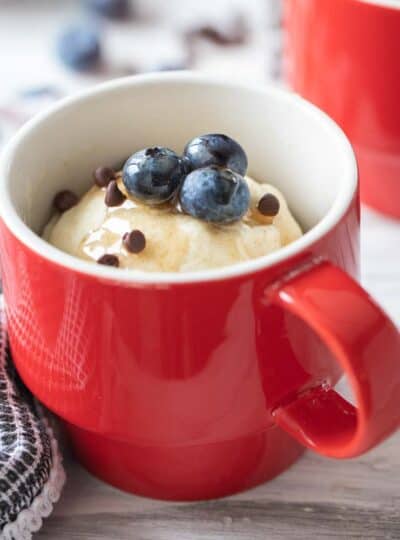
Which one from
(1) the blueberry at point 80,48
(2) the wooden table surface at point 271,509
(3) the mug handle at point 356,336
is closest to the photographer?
(3) the mug handle at point 356,336

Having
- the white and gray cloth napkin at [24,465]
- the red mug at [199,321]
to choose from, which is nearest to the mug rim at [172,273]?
the red mug at [199,321]

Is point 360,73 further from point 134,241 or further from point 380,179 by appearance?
point 134,241

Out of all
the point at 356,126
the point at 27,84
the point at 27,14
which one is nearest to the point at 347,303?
the point at 356,126

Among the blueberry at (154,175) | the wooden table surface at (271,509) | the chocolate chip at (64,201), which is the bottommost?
the wooden table surface at (271,509)

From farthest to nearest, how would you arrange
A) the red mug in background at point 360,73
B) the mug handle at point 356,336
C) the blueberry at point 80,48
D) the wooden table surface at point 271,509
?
the blueberry at point 80,48 < the red mug in background at point 360,73 < the wooden table surface at point 271,509 < the mug handle at point 356,336

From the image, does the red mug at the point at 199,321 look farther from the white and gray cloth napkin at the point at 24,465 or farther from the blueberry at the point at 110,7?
the blueberry at the point at 110,7

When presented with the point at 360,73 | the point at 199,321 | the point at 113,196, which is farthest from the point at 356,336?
the point at 360,73

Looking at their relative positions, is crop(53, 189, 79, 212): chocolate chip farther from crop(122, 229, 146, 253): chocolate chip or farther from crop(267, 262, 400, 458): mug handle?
crop(267, 262, 400, 458): mug handle
